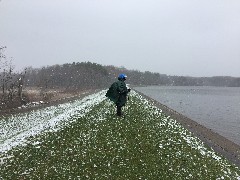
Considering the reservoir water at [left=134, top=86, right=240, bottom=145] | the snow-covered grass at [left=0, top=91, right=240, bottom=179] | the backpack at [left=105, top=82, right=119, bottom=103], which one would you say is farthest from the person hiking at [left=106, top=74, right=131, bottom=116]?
the reservoir water at [left=134, top=86, right=240, bottom=145]

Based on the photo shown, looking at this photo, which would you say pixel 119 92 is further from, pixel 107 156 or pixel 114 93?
pixel 107 156

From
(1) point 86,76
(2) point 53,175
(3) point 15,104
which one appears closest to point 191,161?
(2) point 53,175

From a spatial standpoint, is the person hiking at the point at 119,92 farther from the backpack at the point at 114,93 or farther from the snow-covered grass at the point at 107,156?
the snow-covered grass at the point at 107,156

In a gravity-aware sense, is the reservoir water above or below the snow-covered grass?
below

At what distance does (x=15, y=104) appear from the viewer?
153ft

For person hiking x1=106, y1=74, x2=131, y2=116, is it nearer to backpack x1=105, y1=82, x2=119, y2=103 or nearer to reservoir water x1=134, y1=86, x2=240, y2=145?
backpack x1=105, y1=82, x2=119, y2=103

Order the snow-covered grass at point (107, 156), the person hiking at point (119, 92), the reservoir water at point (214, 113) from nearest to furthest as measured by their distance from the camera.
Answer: the snow-covered grass at point (107, 156), the person hiking at point (119, 92), the reservoir water at point (214, 113)

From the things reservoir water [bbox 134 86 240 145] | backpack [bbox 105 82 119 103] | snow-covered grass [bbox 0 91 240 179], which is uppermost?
backpack [bbox 105 82 119 103]

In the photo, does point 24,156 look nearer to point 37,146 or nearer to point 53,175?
point 37,146

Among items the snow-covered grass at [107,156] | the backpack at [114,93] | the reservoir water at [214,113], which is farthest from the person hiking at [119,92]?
the reservoir water at [214,113]

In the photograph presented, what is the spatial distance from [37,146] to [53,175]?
4567 mm

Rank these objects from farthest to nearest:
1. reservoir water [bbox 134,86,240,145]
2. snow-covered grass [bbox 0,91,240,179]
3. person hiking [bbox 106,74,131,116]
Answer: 1. reservoir water [bbox 134,86,240,145]
2. person hiking [bbox 106,74,131,116]
3. snow-covered grass [bbox 0,91,240,179]

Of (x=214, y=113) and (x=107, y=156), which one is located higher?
(x=107, y=156)

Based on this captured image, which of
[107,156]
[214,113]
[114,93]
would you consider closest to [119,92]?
[114,93]
